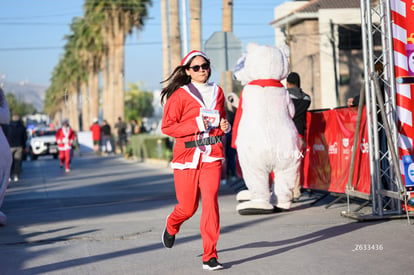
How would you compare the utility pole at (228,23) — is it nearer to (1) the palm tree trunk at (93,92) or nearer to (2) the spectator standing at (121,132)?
(2) the spectator standing at (121,132)

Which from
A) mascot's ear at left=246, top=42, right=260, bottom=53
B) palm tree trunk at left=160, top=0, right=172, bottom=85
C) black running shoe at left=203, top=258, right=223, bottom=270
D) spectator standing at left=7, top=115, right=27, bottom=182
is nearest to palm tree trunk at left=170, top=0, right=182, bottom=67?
palm tree trunk at left=160, top=0, right=172, bottom=85

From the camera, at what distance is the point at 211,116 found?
22.0ft

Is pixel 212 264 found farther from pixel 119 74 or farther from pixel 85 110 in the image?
pixel 85 110

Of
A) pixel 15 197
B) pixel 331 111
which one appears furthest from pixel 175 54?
pixel 331 111

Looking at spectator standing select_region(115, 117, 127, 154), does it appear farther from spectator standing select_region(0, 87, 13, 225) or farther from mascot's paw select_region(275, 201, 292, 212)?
mascot's paw select_region(275, 201, 292, 212)

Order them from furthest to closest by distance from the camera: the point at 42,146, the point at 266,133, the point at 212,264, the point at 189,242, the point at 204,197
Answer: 1. the point at 42,146
2. the point at 266,133
3. the point at 189,242
4. the point at 204,197
5. the point at 212,264

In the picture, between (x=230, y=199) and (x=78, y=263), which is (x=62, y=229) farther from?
(x=230, y=199)

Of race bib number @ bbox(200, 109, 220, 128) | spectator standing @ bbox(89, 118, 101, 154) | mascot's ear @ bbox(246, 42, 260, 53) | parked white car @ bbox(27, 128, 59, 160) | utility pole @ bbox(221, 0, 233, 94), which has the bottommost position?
parked white car @ bbox(27, 128, 59, 160)

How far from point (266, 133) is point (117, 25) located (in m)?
40.1

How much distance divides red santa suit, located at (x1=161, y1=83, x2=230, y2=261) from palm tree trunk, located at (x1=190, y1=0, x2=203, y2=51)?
17709 mm

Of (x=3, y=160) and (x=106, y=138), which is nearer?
(x=3, y=160)

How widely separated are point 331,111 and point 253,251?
13.9ft

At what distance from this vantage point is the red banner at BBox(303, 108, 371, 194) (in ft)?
33.2

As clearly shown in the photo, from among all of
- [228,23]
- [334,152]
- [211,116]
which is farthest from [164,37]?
[211,116]
